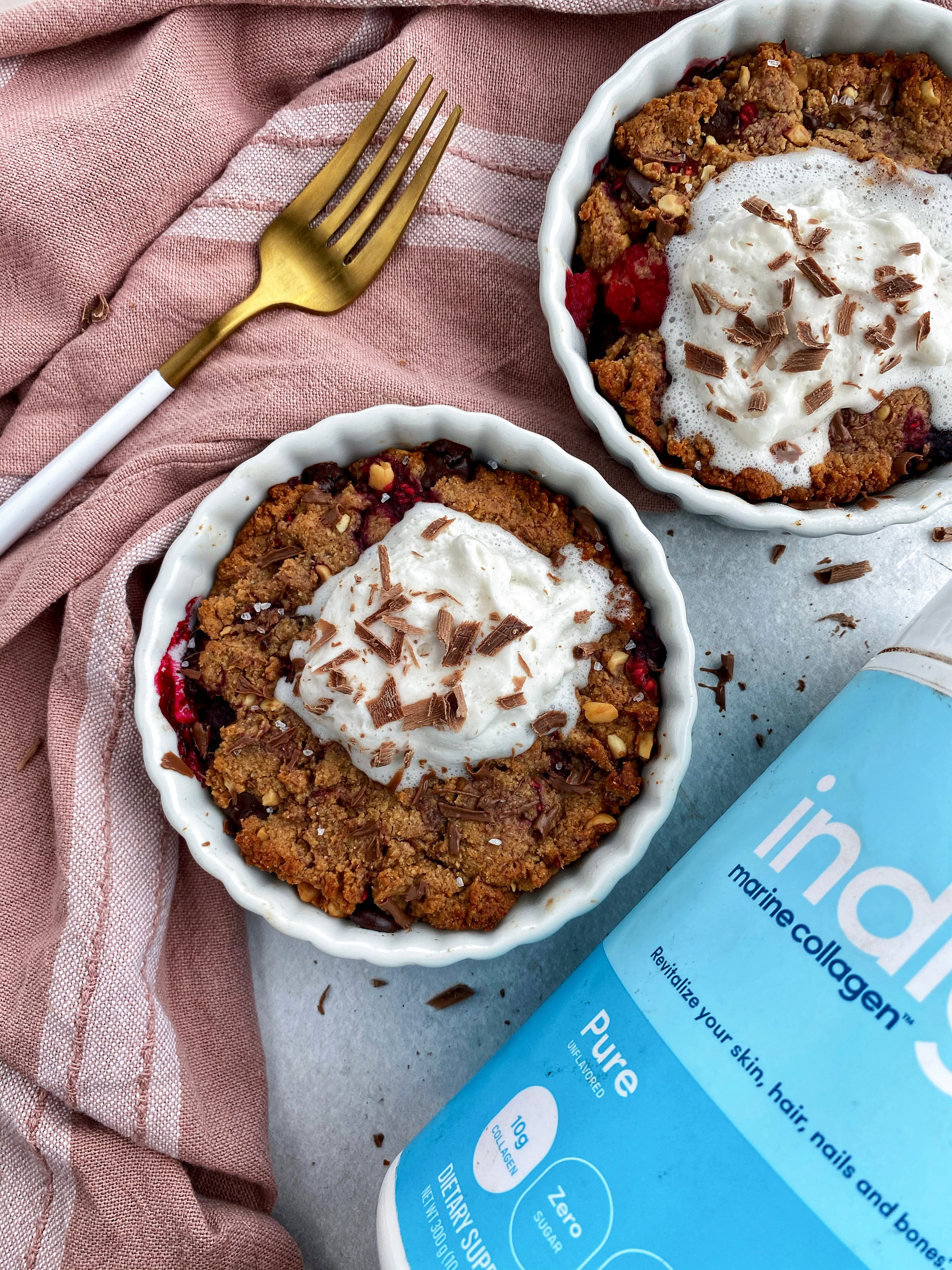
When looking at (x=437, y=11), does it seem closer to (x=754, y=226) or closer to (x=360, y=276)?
(x=360, y=276)

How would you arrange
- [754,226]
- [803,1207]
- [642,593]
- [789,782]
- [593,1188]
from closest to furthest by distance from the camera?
[803,1207]
[593,1188]
[789,782]
[754,226]
[642,593]

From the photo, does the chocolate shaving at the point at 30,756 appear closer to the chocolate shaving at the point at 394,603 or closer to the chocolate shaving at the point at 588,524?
the chocolate shaving at the point at 394,603

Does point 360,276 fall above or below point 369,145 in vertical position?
below

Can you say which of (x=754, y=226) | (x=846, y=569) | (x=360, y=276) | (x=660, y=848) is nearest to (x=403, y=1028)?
(x=660, y=848)

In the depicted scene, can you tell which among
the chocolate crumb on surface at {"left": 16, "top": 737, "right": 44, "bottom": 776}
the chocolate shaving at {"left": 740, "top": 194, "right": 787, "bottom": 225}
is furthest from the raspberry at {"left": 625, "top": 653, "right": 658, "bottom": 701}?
the chocolate crumb on surface at {"left": 16, "top": 737, "right": 44, "bottom": 776}

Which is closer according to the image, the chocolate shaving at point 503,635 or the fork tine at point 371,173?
the chocolate shaving at point 503,635

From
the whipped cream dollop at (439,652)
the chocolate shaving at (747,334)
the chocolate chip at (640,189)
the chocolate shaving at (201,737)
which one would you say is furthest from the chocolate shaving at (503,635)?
the chocolate chip at (640,189)

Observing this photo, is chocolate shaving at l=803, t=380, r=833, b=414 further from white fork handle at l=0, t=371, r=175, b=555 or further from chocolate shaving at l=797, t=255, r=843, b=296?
white fork handle at l=0, t=371, r=175, b=555
